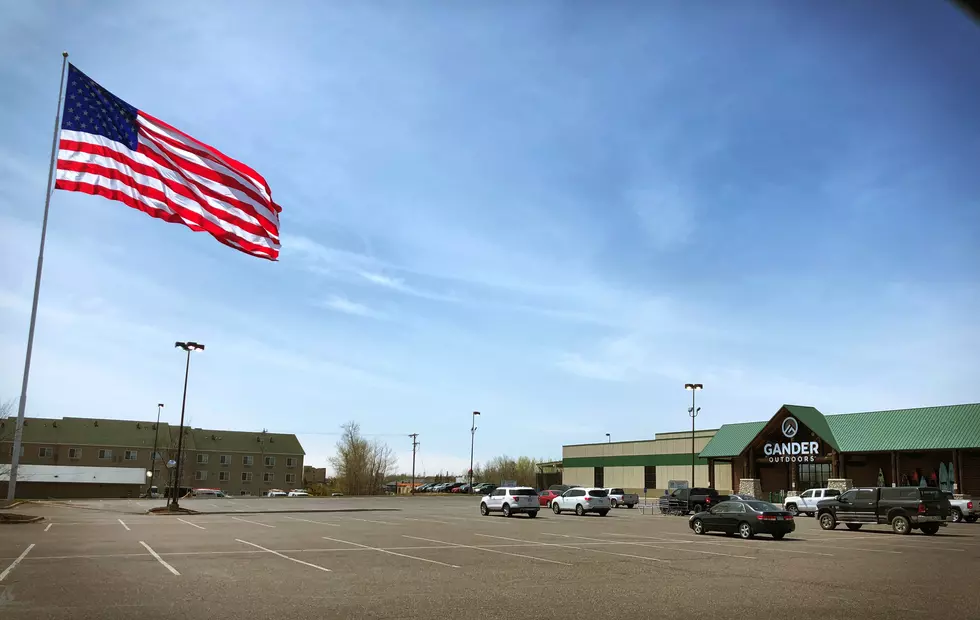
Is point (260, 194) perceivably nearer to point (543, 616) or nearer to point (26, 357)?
point (26, 357)

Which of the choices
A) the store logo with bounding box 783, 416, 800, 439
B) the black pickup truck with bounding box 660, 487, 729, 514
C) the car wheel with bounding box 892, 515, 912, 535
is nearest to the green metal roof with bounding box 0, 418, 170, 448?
the black pickup truck with bounding box 660, 487, 729, 514

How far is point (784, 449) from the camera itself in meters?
60.4

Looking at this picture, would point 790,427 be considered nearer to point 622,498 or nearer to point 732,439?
point 732,439

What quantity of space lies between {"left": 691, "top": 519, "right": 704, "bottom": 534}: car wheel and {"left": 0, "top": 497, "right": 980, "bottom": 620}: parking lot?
106 inches

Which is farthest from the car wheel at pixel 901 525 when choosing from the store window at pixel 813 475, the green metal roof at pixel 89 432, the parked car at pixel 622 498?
the green metal roof at pixel 89 432

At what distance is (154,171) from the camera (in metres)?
16.2

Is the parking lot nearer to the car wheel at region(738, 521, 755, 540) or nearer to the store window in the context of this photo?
the car wheel at region(738, 521, 755, 540)

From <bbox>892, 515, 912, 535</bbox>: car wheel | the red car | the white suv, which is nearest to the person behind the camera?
<bbox>892, 515, 912, 535</bbox>: car wheel

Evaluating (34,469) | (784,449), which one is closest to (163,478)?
(34,469)

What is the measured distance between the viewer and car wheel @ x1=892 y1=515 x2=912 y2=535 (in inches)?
1225

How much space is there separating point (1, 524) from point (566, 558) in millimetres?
21501

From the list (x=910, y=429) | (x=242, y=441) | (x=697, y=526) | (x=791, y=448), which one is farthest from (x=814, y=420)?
(x=242, y=441)

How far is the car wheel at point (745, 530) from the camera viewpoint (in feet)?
89.6

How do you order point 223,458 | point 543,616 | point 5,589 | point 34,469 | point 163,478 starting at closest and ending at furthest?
1. point 543,616
2. point 5,589
3. point 34,469
4. point 163,478
5. point 223,458
